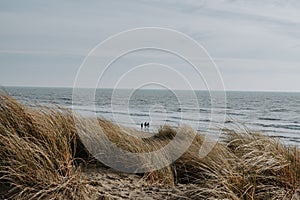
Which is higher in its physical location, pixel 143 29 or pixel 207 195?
pixel 143 29

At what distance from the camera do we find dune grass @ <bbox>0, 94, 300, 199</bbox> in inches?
146

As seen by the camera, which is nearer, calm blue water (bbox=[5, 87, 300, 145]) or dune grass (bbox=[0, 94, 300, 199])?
dune grass (bbox=[0, 94, 300, 199])

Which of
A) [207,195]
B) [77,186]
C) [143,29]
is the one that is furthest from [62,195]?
[143,29]

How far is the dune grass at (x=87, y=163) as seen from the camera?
146 inches

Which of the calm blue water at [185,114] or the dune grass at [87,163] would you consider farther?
the calm blue water at [185,114]

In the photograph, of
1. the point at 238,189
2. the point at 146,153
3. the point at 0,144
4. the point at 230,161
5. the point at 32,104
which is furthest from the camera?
the point at 32,104

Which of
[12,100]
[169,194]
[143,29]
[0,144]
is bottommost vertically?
[169,194]

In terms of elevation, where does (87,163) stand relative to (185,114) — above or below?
above

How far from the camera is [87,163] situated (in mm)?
4633

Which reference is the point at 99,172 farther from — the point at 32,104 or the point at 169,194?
the point at 32,104

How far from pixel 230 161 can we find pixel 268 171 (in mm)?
584

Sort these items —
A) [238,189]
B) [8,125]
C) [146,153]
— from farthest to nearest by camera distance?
1. [146,153]
2. [8,125]
3. [238,189]

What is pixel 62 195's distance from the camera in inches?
140

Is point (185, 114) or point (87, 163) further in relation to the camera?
point (185, 114)
